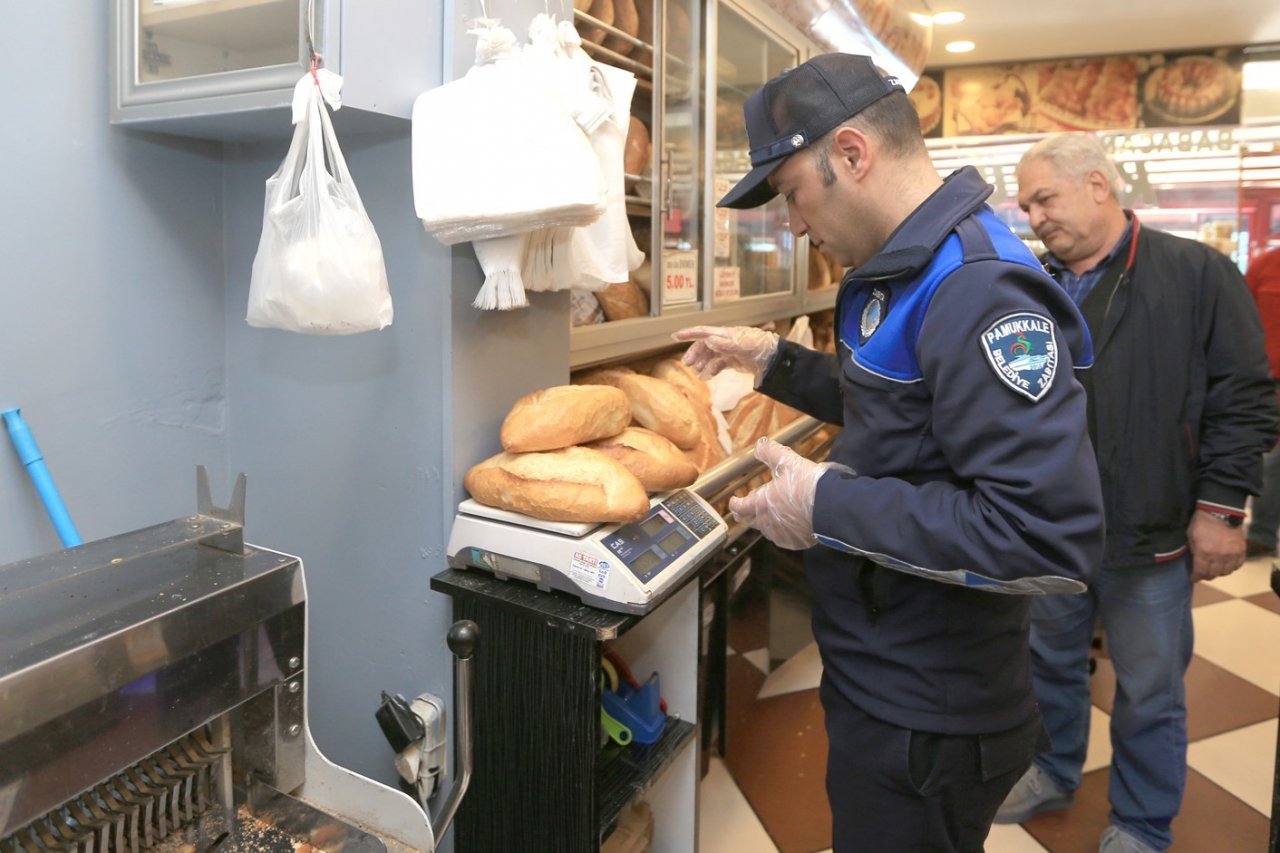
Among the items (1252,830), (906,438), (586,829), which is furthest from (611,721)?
(1252,830)

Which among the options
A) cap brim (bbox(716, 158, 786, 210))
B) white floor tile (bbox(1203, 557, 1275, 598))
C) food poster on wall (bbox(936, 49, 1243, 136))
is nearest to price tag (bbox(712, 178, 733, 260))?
cap brim (bbox(716, 158, 786, 210))

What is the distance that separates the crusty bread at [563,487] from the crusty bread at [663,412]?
1.39 feet

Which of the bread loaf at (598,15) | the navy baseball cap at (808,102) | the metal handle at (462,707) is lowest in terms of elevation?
the metal handle at (462,707)

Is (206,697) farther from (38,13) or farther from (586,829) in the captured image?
(38,13)

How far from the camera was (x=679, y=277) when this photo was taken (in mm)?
2430

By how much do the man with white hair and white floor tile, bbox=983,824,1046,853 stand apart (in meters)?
0.17

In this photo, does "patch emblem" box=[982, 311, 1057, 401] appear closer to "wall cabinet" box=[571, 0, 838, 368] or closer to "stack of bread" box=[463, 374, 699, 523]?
"stack of bread" box=[463, 374, 699, 523]

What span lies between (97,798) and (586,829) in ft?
2.52

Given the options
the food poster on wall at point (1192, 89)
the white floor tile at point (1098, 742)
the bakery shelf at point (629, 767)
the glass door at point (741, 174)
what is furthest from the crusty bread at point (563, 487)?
the food poster on wall at point (1192, 89)

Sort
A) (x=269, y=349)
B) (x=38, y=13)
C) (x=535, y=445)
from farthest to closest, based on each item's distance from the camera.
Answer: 1. (x=269, y=349)
2. (x=535, y=445)
3. (x=38, y=13)

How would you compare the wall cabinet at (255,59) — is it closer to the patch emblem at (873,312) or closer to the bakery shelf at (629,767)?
the patch emblem at (873,312)

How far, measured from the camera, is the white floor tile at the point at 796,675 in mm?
2996

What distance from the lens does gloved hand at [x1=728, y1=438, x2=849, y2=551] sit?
50.8 inches

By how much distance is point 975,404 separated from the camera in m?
1.09
